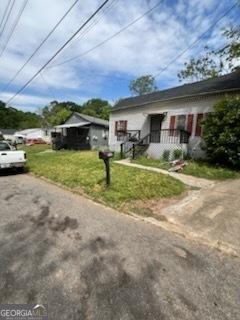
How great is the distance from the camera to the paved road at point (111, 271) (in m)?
2.45

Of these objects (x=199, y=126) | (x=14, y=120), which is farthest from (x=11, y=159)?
(x=14, y=120)

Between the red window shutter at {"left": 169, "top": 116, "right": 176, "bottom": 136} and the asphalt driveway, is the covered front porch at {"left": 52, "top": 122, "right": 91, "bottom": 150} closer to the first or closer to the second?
the red window shutter at {"left": 169, "top": 116, "right": 176, "bottom": 136}

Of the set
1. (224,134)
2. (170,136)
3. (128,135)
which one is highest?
(224,134)

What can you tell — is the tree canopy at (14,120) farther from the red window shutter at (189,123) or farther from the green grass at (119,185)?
the green grass at (119,185)

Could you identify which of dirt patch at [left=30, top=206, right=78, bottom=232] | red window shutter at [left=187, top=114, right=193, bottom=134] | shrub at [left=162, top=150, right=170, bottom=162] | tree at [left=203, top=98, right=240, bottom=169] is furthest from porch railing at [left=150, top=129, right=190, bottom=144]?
dirt patch at [left=30, top=206, right=78, bottom=232]

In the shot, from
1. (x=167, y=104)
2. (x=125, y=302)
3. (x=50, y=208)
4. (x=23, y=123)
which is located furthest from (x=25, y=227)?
(x=23, y=123)

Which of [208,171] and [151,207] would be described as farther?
[208,171]

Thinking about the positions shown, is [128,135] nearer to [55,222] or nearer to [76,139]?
[76,139]

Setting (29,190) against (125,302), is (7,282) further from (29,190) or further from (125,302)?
(29,190)

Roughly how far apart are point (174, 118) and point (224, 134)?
4.86 meters

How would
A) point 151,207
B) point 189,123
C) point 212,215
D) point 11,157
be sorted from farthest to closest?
1. point 189,123
2. point 11,157
3. point 151,207
4. point 212,215

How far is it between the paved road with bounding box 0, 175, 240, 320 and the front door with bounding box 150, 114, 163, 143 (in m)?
10.8

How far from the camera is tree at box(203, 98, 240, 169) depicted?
9.43m

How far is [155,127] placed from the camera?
16.1 metres
